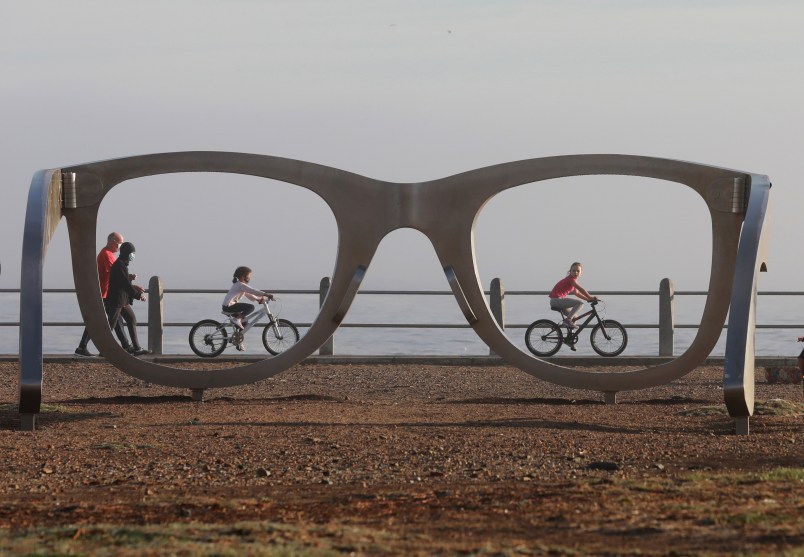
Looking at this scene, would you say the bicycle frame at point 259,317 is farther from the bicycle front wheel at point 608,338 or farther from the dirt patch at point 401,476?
the dirt patch at point 401,476

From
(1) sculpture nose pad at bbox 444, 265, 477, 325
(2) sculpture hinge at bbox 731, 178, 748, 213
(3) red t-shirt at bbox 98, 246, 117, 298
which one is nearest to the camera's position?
(2) sculpture hinge at bbox 731, 178, 748, 213

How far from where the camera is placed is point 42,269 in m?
8.72

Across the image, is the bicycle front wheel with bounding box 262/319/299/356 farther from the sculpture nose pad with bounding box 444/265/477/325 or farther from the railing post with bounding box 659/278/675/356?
the sculpture nose pad with bounding box 444/265/477/325

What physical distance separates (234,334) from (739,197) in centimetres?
917

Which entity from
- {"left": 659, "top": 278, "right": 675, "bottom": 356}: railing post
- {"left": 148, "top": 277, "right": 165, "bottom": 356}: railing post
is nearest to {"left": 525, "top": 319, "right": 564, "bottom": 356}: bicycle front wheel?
{"left": 659, "top": 278, "right": 675, "bottom": 356}: railing post

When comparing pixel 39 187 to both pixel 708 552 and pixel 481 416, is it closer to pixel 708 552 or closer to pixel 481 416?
pixel 481 416

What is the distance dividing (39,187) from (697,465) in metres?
4.63

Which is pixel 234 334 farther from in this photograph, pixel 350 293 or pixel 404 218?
pixel 404 218

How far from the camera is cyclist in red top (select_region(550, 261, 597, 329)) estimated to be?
693 inches

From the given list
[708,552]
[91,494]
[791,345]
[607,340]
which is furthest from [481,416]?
[791,345]

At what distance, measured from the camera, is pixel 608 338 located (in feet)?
59.8

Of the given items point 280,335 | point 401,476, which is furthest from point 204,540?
point 280,335

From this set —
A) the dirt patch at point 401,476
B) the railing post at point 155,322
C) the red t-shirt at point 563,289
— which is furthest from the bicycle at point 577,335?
the dirt patch at point 401,476

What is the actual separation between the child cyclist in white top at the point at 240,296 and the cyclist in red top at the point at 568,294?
3.69m
